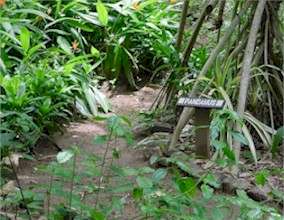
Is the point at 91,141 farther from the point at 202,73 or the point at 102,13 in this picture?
the point at 102,13

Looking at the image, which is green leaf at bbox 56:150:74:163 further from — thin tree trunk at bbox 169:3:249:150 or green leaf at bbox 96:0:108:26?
green leaf at bbox 96:0:108:26

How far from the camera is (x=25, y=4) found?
4117 mm

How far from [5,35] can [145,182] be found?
2.43 metres

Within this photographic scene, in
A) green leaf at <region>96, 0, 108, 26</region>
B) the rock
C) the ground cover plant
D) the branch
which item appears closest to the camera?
the ground cover plant

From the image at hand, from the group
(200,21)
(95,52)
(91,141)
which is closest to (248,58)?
(200,21)

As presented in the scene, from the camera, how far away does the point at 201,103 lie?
9.18ft

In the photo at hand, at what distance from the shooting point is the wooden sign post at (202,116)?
2.78 meters

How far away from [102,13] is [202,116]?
6.26ft

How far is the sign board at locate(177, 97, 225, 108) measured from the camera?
276cm

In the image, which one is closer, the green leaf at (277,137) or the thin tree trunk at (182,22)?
the green leaf at (277,137)

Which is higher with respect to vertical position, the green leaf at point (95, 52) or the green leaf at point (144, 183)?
the green leaf at point (144, 183)

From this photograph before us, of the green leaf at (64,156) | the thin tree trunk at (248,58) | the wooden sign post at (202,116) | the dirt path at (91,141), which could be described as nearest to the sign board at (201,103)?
the wooden sign post at (202,116)

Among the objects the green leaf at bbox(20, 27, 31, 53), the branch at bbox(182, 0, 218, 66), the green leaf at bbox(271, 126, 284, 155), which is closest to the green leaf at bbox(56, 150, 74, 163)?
the green leaf at bbox(271, 126, 284, 155)

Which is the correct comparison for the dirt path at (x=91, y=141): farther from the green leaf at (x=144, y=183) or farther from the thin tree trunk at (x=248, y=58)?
the green leaf at (x=144, y=183)
